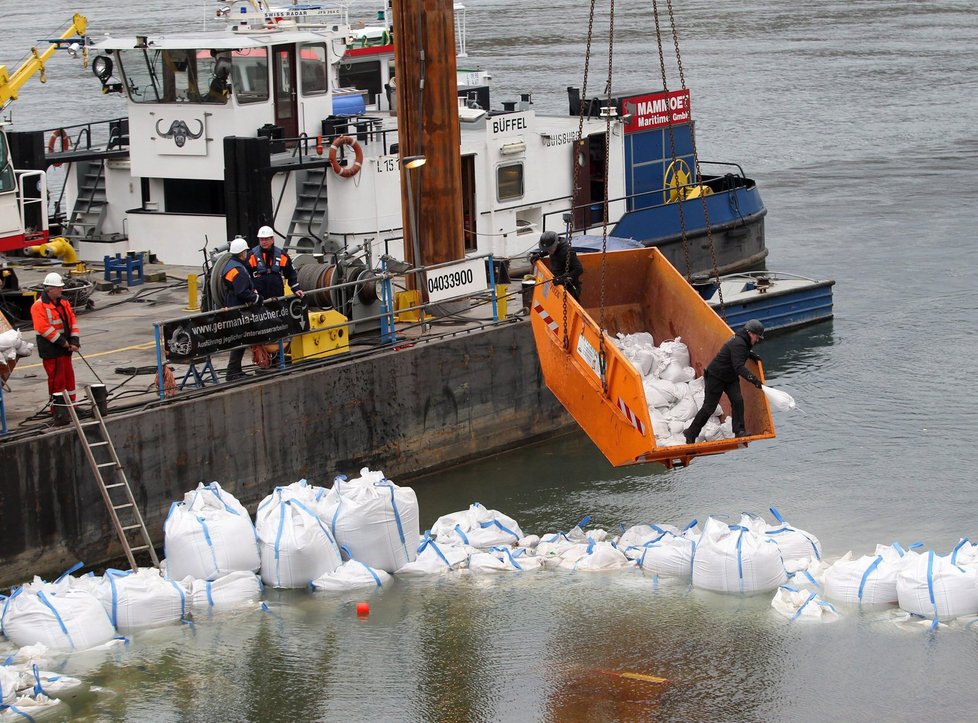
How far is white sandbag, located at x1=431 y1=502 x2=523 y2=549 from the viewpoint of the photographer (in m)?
14.6

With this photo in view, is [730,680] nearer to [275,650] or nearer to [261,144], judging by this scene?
[275,650]

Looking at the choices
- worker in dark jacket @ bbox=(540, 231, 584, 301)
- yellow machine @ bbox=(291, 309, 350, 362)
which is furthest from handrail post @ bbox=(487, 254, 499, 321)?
worker in dark jacket @ bbox=(540, 231, 584, 301)

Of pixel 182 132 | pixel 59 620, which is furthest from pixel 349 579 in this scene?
pixel 182 132

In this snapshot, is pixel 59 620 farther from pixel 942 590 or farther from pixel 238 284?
pixel 942 590

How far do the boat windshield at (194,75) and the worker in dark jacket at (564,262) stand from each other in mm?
7493

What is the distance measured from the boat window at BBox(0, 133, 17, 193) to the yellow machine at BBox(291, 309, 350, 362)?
3922mm

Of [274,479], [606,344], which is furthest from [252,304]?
[606,344]

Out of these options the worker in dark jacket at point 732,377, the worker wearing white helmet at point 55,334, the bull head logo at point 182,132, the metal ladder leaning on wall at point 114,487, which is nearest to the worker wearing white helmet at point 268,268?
the worker wearing white helmet at point 55,334

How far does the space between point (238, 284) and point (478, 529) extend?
3.61 m

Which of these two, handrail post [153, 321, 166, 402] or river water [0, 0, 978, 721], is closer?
river water [0, 0, 978, 721]

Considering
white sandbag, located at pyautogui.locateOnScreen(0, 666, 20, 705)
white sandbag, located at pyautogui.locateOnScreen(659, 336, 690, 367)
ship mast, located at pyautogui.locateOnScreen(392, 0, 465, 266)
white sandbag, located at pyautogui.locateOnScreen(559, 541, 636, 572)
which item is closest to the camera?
white sandbag, located at pyautogui.locateOnScreen(0, 666, 20, 705)

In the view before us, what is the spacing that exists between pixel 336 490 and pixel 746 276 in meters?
12.7

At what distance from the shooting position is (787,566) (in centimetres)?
1359

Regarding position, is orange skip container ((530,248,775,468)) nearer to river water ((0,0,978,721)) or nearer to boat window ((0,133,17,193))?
river water ((0,0,978,721))
